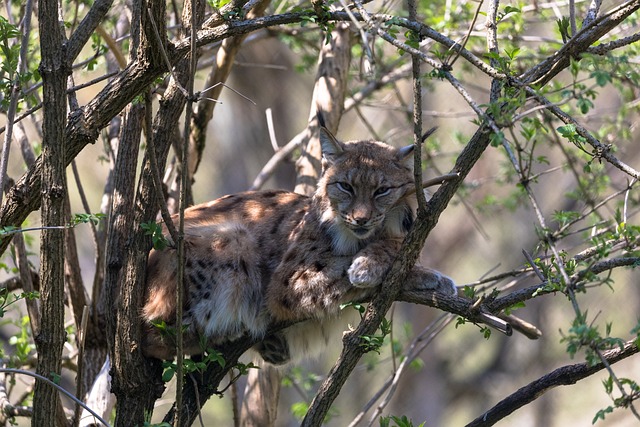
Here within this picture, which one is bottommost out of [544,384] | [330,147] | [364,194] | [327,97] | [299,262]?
[544,384]

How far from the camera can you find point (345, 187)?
5246 mm

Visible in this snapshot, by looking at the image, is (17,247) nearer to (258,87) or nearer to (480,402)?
(258,87)

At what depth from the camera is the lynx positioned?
4992mm

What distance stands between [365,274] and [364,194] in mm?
588

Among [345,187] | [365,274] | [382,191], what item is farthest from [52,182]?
[382,191]

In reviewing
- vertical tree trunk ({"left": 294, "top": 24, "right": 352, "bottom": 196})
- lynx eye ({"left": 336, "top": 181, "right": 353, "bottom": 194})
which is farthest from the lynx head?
vertical tree trunk ({"left": 294, "top": 24, "right": 352, "bottom": 196})

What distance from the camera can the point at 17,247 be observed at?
502 centimetres

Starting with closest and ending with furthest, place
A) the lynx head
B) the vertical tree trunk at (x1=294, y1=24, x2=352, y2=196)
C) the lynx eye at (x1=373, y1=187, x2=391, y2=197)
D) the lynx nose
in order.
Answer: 1. the lynx nose
2. the lynx head
3. the lynx eye at (x1=373, y1=187, x2=391, y2=197)
4. the vertical tree trunk at (x1=294, y1=24, x2=352, y2=196)

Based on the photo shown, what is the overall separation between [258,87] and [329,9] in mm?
10211

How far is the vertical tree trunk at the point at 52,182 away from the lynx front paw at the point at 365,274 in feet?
5.63

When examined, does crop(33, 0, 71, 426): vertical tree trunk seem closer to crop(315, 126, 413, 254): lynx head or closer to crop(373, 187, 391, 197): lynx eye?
crop(315, 126, 413, 254): lynx head

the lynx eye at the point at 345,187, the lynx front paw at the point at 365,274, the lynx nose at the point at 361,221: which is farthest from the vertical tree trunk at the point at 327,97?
the lynx front paw at the point at 365,274

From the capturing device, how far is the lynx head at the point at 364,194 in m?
5.07

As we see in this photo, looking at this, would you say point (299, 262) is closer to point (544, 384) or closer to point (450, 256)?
point (544, 384)
